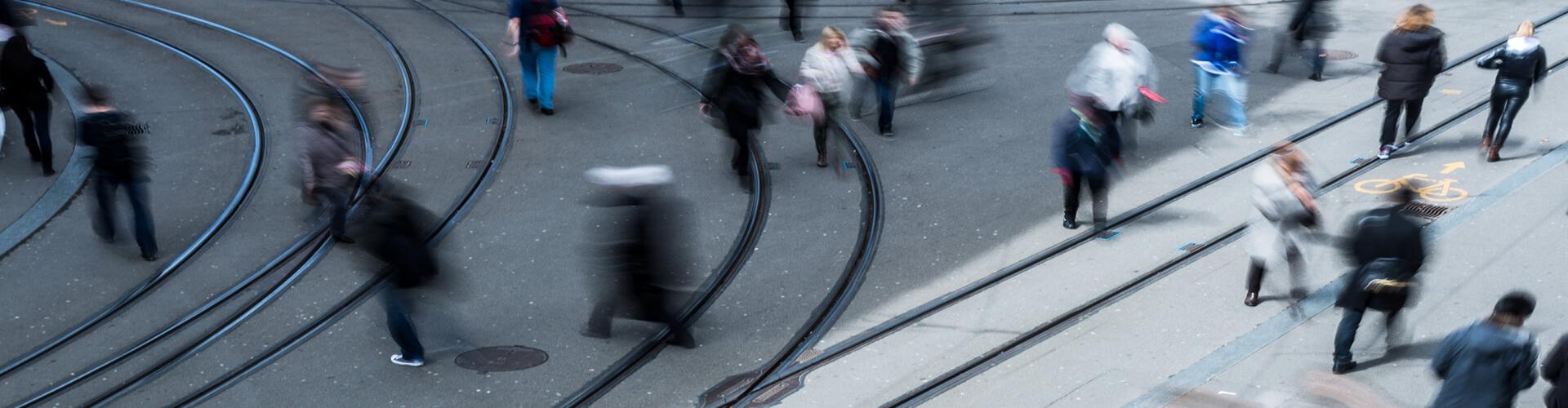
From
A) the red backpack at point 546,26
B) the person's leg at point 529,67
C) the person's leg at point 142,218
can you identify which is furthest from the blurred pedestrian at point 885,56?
the person's leg at point 142,218

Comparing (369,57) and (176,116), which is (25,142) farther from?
(369,57)

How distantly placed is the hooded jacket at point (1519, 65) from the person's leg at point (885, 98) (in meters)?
5.18

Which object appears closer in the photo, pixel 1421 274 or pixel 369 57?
pixel 1421 274

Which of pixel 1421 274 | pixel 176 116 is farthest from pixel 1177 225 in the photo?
pixel 176 116

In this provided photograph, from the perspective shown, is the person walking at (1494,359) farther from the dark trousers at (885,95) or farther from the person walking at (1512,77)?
the dark trousers at (885,95)

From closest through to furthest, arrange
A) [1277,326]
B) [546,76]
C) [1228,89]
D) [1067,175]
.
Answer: [1277,326]
[1067,175]
[1228,89]
[546,76]

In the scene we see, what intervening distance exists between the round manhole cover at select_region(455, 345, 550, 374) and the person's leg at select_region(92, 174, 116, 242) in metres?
3.65

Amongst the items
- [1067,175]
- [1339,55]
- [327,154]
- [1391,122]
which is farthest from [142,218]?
[1339,55]

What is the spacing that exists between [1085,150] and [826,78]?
2.84 metres

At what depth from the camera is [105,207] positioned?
36.0ft

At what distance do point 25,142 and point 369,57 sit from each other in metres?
4.57

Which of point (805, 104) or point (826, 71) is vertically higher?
point (826, 71)

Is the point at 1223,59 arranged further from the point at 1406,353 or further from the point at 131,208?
the point at 131,208

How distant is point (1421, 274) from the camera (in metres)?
9.81
